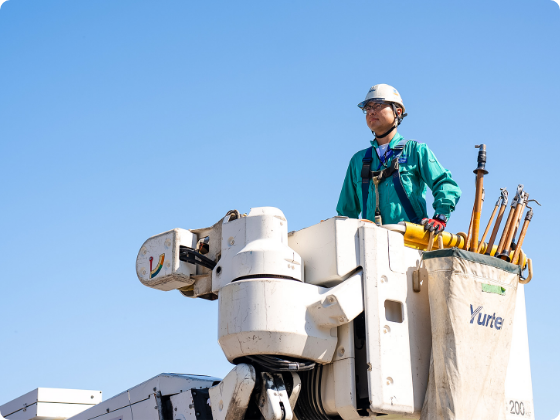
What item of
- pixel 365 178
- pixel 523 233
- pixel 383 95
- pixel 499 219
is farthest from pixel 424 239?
pixel 383 95

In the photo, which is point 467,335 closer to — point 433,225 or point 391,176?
point 433,225

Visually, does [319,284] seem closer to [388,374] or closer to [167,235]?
[388,374]

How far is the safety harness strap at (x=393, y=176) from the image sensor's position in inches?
318

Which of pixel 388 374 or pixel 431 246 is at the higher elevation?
pixel 431 246

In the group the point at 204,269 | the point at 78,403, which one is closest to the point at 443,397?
the point at 204,269

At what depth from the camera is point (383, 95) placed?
27.8 ft

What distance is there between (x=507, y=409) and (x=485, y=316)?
80 cm

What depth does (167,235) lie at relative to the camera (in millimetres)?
7375

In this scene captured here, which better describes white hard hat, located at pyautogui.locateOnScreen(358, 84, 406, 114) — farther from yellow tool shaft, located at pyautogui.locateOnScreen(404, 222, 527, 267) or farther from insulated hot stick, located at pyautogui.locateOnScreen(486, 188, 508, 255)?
yellow tool shaft, located at pyautogui.locateOnScreen(404, 222, 527, 267)

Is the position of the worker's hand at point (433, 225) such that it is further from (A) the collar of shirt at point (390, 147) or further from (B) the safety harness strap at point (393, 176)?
(A) the collar of shirt at point (390, 147)

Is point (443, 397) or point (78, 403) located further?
point (78, 403)

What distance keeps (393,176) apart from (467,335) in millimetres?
1981

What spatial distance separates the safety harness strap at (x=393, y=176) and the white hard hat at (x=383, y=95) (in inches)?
17.8

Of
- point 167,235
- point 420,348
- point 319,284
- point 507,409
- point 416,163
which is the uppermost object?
point 416,163
